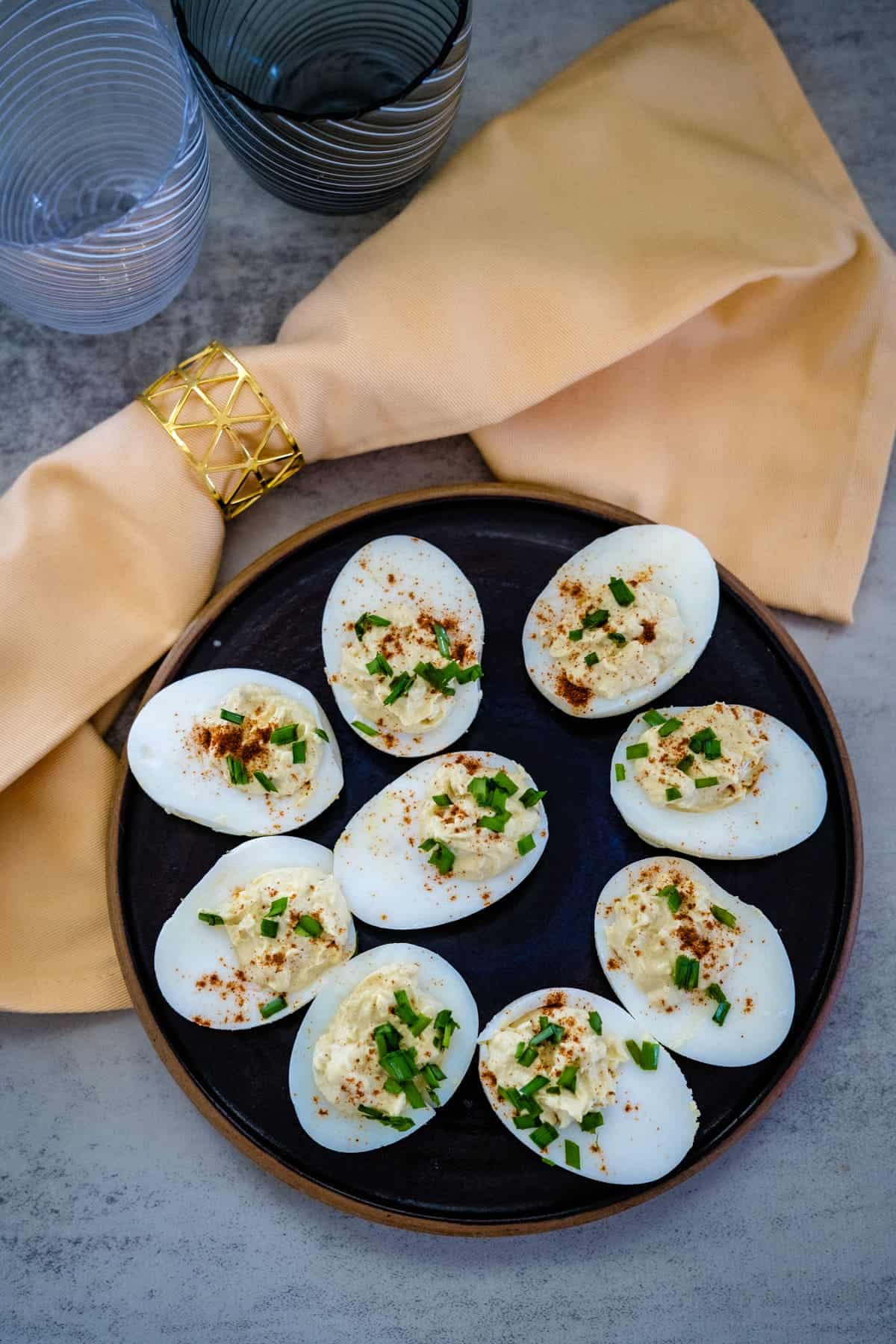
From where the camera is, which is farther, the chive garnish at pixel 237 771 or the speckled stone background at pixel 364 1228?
the speckled stone background at pixel 364 1228

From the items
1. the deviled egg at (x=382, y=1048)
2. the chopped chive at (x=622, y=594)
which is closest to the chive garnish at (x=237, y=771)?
the deviled egg at (x=382, y=1048)

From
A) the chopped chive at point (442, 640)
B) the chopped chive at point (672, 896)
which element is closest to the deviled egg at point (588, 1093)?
the chopped chive at point (672, 896)

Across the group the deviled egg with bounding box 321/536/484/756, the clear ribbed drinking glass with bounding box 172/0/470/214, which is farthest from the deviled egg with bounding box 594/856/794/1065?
the clear ribbed drinking glass with bounding box 172/0/470/214

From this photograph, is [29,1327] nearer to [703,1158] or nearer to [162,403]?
[703,1158]

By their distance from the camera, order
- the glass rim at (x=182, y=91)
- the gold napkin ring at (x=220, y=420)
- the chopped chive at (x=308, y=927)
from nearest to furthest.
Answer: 1. the glass rim at (x=182, y=91)
2. the chopped chive at (x=308, y=927)
3. the gold napkin ring at (x=220, y=420)

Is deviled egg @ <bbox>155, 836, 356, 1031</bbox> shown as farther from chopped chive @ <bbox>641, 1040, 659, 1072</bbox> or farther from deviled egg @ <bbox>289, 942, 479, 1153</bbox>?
chopped chive @ <bbox>641, 1040, 659, 1072</bbox>

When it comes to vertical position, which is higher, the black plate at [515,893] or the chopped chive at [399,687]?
the chopped chive at [399,687]

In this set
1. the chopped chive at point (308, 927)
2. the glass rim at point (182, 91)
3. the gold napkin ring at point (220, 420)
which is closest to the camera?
the glass rim at point (182, 91)

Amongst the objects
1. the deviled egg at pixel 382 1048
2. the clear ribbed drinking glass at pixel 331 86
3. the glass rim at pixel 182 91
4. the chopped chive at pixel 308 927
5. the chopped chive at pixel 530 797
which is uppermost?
the glass rim at pixel 182 91

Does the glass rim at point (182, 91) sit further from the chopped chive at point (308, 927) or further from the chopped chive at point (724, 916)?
the chopped chive at point (724, 916)
